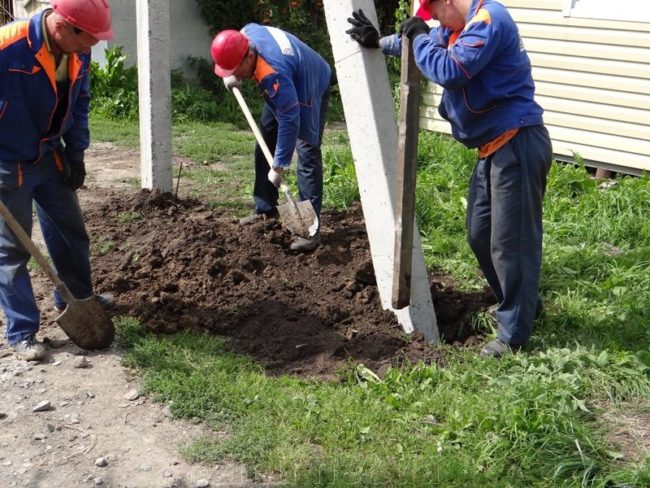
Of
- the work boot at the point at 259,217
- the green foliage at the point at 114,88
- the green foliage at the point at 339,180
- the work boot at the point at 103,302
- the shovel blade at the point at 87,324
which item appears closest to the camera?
the shovel blade at the point at 87,324

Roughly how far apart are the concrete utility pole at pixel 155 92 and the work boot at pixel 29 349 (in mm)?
2883

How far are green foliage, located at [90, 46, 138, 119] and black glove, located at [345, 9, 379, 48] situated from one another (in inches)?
290

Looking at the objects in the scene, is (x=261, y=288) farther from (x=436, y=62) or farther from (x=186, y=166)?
(x=186, y=166)

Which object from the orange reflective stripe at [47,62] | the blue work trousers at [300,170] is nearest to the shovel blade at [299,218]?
the blue work trousers at [300,170]

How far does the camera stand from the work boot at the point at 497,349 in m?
4.50

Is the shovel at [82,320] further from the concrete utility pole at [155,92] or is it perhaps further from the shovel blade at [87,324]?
the concrete utility pole at [155,92]

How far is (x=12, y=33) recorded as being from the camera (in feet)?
13.7

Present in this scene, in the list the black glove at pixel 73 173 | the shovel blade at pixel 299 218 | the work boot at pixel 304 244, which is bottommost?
the work boot at pixel 304 244

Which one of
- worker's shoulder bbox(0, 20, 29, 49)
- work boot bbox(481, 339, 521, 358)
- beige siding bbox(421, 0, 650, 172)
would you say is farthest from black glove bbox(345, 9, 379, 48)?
beige siding bbox(421, 0, 650, 172)

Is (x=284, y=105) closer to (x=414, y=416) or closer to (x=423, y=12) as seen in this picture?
(x=423, y=12)

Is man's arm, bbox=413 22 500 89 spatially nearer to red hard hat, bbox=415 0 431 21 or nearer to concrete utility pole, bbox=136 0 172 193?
red hard hat, bbox=415 0 431 21

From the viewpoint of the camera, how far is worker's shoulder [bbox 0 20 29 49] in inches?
164

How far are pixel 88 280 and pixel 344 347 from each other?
172cm

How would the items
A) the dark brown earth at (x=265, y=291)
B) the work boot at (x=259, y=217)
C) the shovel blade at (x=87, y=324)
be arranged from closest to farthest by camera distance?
1. the shovel blade at (x=87, y=324)
2. the dark brown earth at (x=265, y=291)
3. the work boot at (x=259, y=217)
